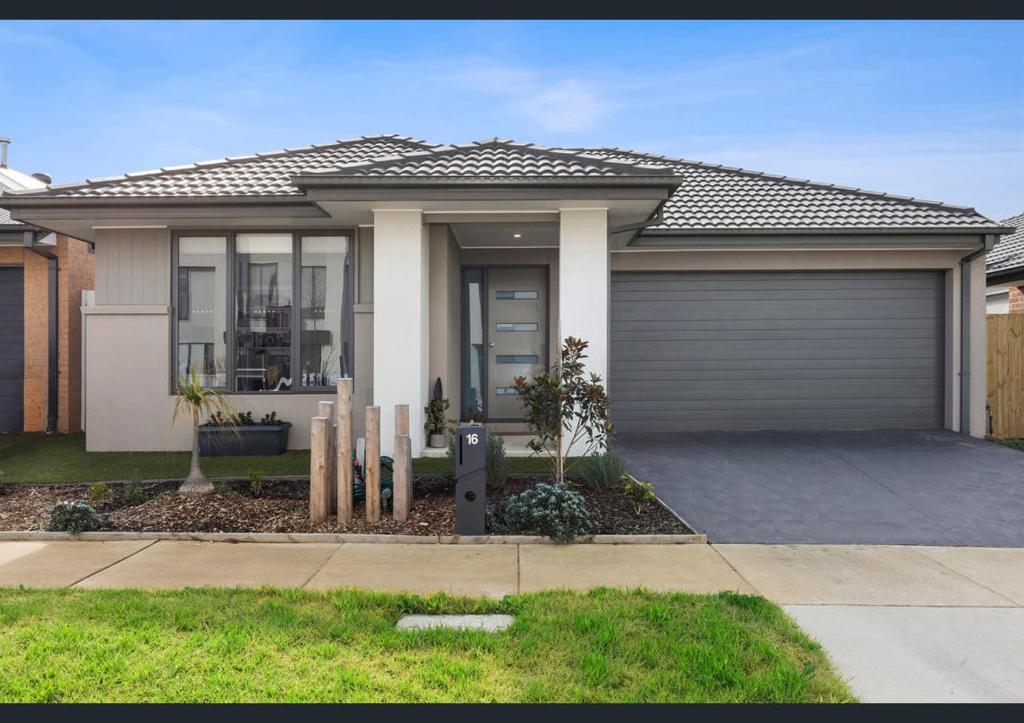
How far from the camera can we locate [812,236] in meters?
10.4

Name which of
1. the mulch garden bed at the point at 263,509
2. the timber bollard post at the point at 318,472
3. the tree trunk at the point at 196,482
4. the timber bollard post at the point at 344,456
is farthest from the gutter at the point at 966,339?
the tree trunk at the point at 196,482

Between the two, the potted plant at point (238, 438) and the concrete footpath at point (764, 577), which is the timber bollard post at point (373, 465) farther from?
the potted plant at point (238, 438)

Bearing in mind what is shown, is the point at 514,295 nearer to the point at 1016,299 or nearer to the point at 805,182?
the point at 805,182

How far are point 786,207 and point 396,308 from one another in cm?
695

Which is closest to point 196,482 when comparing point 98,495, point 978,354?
point 98,495

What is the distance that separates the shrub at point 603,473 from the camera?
716 centimetres

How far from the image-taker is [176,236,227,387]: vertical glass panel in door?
31.5 ft

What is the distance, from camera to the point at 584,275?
8.34 metres

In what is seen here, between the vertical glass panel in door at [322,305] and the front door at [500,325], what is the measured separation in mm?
2375

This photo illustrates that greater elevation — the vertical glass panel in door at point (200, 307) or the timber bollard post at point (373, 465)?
the vertical glass panel in door at point (200, 307)

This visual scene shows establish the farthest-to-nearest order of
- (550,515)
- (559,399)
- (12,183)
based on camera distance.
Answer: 1. (12,183)
2. (559,399)
3. (550,515)

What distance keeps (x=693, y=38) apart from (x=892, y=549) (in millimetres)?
6486

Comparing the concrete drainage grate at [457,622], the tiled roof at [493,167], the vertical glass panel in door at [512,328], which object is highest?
the tiled roof at [493,167]

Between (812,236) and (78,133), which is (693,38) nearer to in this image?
(812,236)
